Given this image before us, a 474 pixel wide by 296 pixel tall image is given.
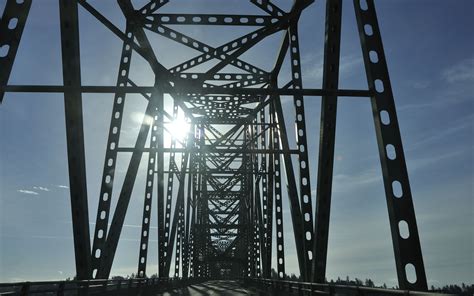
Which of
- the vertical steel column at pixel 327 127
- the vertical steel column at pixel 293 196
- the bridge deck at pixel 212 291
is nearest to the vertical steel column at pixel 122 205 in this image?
the vertical steel column at pixel 327 127

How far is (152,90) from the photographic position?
8.94m

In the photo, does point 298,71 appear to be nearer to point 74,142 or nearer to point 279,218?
point 279,218

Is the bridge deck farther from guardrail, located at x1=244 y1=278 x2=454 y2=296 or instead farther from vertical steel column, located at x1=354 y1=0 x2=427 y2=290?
vertical steel column, located at x1=354 y1=0 x2=427 y2=290

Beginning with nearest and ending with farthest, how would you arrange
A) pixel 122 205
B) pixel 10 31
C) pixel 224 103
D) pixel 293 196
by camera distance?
pixel 10 31, pixel 122 205, pixel 293 196, pixel 224 103

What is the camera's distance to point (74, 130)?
771 centimetres

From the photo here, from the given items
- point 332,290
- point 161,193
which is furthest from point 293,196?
point 161,193

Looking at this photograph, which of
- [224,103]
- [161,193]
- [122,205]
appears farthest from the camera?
[224,103]

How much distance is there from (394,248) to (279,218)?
10376mm

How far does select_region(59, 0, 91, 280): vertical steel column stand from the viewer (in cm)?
772

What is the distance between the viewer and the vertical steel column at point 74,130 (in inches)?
304

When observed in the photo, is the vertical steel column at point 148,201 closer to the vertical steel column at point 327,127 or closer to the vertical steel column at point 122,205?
the vertical steel column at point 122,205

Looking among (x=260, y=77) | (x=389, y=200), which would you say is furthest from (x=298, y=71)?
(x=389, y=200)

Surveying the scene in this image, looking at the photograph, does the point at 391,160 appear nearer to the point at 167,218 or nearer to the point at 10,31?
the point at 10,31

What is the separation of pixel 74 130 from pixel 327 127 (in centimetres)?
539
